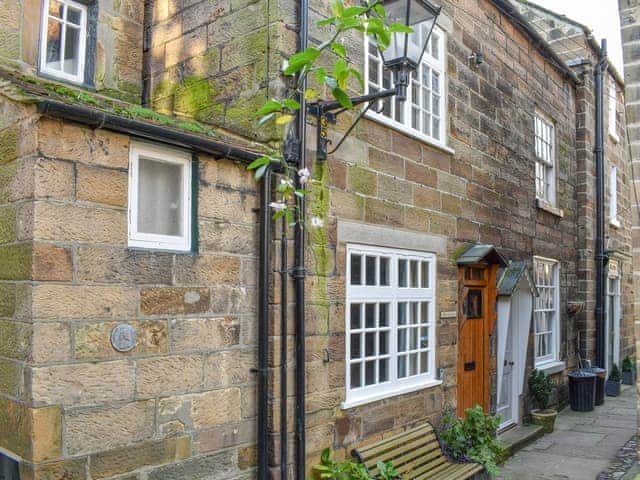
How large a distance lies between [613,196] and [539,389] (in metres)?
7.16

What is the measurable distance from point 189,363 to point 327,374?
1.47m

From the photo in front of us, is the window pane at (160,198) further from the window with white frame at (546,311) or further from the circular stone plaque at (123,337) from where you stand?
the window with white frame at (546,311)

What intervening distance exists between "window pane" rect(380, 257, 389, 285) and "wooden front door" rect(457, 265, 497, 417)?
62.4 inches

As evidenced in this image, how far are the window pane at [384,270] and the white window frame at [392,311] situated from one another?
4cm

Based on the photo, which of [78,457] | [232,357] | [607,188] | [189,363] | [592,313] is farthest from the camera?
[607,188]

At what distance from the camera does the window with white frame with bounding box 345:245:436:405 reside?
20.0 feet

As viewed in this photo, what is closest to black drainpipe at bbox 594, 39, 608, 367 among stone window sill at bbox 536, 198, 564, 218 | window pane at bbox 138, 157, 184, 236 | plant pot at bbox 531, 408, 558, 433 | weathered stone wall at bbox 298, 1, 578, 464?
weathered stone wall at bbox 298, 1, 578, 464

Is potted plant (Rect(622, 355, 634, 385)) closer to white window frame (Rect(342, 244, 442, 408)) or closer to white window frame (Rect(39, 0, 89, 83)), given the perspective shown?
white window frame (Rect(342, 244, 442, 408))

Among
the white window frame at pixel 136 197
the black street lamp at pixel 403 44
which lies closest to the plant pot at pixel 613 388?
the black street lamp at pixel 403 44

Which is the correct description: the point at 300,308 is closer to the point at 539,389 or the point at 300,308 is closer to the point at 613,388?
the point at 539,389

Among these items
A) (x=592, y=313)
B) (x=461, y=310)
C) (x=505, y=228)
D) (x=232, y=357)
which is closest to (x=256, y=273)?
(x=232, y=357)

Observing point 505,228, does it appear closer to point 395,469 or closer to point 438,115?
point 438,115

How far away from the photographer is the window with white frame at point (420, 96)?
21.5ft

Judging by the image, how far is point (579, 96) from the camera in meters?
12.8
